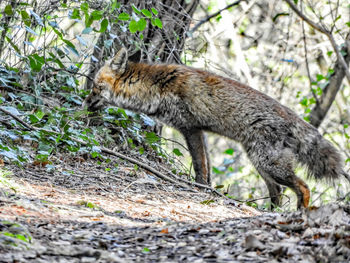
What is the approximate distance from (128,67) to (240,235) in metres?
4.51

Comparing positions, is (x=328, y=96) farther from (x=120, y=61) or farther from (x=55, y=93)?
(x=55, y=93)

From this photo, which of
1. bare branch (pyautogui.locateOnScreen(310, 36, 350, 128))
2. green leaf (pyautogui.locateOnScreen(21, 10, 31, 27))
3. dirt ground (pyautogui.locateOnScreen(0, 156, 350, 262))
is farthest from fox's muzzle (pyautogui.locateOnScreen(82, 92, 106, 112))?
bare branch (pyautogui.locateOnScreen(310, 36, 350, 128))

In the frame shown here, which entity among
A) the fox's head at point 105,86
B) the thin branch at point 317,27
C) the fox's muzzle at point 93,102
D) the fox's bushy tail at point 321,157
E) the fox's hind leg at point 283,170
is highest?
the thin branch at point 317,27

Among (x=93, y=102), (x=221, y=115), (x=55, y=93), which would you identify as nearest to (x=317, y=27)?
(x=221, y=115)

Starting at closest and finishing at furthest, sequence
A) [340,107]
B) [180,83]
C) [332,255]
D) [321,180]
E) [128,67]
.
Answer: [332,255], [321,180], [180,83], [128,67], [340,107]

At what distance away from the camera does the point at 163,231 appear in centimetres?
335

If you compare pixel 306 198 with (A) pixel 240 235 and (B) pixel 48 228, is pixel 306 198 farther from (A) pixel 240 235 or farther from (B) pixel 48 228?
(B) pixel 48 228

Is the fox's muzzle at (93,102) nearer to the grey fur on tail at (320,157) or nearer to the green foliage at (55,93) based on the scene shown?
the green foliage at (55,93)

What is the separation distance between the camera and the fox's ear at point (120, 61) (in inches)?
271

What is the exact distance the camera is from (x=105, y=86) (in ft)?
23.4

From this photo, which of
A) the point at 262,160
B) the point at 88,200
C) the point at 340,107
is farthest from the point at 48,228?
the point at 340,107

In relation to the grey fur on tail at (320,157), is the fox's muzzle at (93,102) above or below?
above

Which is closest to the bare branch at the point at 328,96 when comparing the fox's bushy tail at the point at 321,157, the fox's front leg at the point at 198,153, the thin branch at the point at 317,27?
the thin branch at the point at 317,27

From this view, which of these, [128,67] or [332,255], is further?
[128,67]
